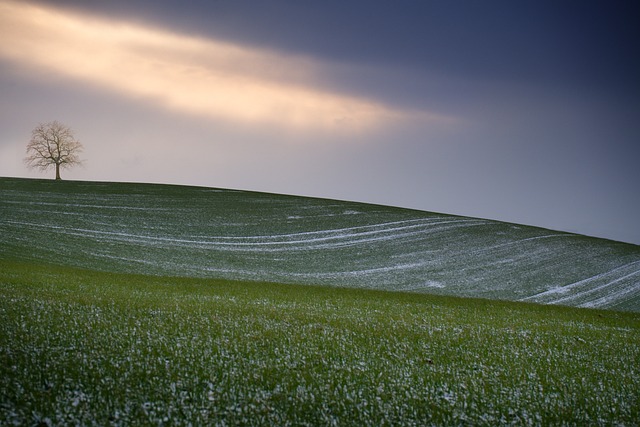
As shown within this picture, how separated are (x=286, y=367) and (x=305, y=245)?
42.8m

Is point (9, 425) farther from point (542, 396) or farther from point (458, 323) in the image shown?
point (458, 323)

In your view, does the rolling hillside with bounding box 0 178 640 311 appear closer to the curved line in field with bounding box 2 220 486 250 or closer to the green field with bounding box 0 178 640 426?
the curved line in field with bounding box 2 220 486 250

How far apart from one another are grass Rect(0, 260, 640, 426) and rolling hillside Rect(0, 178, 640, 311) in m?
23.0

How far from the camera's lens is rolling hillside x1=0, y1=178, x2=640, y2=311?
43344mm

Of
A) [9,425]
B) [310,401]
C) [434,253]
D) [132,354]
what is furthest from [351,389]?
[434,253]

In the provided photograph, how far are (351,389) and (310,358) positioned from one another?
223 centimetres

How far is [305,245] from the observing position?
53.9m

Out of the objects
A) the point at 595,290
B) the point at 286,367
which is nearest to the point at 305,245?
the point at 595,290

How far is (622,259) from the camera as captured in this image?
59.2 m

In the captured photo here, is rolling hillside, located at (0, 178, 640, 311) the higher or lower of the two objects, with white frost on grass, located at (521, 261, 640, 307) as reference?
higher

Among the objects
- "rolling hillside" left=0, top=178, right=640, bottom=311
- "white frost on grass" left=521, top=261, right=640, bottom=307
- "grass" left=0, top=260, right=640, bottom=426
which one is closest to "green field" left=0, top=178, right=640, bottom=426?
"grass" left=0, top=260, right=640, bottom=426

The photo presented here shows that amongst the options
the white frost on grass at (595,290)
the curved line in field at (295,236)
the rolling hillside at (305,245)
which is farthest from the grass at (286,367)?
the curved line in field at (295,236)

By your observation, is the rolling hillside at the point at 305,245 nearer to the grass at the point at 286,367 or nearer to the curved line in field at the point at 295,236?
the curved line in field at the point at 295,236

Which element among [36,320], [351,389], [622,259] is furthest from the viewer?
[622,259]
